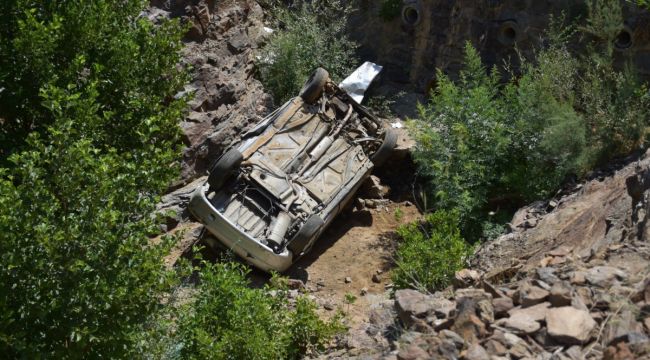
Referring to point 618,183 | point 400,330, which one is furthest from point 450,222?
point 400,330

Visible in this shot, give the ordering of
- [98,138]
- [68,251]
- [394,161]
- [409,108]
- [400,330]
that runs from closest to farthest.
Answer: [68,251] → [400,330] → [98,138] → [394,161] → [409,108]

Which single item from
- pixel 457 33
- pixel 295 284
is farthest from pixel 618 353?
pixel 457 33

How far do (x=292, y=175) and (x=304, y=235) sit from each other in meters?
1.08

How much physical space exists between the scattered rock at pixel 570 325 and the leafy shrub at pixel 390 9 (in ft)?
29.1

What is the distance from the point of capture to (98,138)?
8102 mm

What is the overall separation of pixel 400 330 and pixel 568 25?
21.6 feet

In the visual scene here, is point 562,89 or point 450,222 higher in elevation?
point 562,89

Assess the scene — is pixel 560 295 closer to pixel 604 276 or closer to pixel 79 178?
pixel 604 276

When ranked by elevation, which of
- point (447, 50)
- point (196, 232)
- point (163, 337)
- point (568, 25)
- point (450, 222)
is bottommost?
point (196, 232)

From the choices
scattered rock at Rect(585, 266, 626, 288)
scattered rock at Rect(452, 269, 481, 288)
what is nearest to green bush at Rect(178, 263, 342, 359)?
scattered rock at Rect(452, 269, 481, 288)

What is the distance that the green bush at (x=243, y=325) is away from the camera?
315 inches

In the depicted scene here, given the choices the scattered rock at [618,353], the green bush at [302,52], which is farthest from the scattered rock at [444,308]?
the green bush at [302,52]

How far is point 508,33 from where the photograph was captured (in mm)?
13133

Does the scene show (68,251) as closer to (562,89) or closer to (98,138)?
(98,138)
